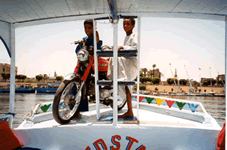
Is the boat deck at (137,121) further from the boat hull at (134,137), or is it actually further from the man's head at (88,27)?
the man's head at (88,27)

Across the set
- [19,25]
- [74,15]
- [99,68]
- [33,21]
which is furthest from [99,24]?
[19,25]

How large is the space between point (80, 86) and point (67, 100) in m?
0.24

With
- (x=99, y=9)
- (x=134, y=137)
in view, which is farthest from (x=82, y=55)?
(x=134, y=137)

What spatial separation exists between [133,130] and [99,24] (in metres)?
1.36

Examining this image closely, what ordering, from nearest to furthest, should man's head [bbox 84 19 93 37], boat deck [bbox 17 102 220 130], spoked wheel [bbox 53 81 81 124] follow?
boat deck [bbox 17 102 220 130]
spoked wheel [bbox 53 81 81 124]
man's head [bbox 84 19 93 37]

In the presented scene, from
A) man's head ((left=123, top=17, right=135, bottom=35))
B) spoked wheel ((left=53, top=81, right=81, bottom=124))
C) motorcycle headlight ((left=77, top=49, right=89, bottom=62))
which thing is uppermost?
man's head ((left=123, top=17, right=135, bottom=35))

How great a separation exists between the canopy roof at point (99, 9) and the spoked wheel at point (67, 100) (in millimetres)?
829

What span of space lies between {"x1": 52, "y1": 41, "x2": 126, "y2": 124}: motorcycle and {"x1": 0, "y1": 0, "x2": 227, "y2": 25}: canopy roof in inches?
18.4

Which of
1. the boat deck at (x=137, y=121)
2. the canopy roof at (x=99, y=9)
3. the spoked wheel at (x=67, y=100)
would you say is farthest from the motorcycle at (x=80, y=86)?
the canopy roof at (x=99, y=9)

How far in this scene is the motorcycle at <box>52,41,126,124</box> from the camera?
1.98 metres

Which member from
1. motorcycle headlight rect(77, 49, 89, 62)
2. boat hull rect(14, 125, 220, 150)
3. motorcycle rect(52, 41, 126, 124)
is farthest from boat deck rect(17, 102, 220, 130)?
motorcycle headlight rect(77, 49, 89, 62)

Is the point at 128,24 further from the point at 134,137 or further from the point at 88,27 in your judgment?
the point at 134,137

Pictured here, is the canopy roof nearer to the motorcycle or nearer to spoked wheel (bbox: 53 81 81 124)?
the motorcycle

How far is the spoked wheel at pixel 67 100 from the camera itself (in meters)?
1.82
